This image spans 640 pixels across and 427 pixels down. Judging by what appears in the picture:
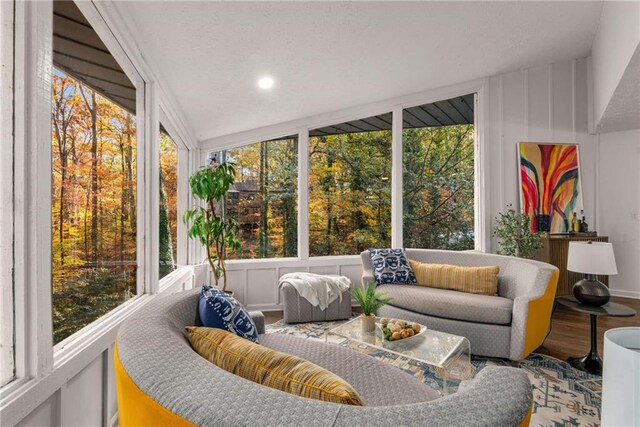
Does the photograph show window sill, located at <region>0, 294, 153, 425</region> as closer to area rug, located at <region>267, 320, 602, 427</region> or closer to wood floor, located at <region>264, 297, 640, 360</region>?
area rug, located at <region>267, 320, 602, 427</region>

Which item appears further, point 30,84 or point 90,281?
point 90,281

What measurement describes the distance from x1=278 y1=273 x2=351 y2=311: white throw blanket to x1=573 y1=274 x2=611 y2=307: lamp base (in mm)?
2090

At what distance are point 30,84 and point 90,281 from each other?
3.04 ft

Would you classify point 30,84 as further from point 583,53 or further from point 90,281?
point 583,53

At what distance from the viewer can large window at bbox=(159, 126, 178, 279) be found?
2.94 meters

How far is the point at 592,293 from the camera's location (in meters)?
2.43

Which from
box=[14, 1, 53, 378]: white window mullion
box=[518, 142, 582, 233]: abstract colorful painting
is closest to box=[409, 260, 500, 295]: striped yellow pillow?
box=[518, 142, 582, 233]: abstract colorful painting

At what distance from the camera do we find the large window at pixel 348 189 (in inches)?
175

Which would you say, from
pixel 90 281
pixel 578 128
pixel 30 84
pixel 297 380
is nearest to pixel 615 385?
pixel 297 380

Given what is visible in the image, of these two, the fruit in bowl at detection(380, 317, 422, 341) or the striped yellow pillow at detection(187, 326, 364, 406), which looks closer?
the striped yellow pillow at detection(187, 326, 364, 406)

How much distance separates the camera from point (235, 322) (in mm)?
1533

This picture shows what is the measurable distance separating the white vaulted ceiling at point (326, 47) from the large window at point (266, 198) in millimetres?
398

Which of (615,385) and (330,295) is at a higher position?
(615,385)

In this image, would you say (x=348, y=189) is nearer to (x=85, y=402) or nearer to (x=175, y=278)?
(x=175, y=278)
